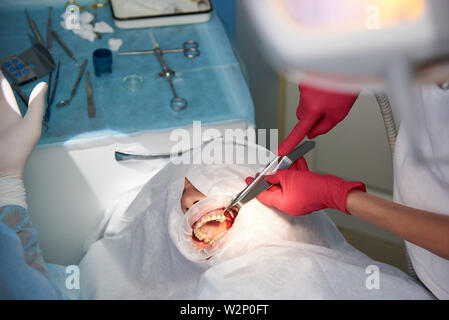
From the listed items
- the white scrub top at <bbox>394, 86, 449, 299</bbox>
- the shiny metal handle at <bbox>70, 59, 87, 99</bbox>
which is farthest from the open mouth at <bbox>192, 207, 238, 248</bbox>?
the shiny metal handle at <bbox>70, 59, 87, 99</bbox>

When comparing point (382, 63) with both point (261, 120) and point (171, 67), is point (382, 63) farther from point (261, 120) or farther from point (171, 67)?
point (261, 120)

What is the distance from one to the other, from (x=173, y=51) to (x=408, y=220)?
1048 mm

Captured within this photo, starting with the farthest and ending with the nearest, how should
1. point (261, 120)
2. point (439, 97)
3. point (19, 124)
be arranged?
point (261, 120)
point (19, 124)
point (439, 97)

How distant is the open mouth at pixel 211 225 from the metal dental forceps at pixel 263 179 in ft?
0.08

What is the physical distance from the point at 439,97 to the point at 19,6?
1529mm

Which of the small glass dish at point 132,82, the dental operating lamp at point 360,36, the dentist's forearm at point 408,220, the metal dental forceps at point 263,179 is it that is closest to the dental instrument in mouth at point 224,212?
the metal dental forceps at point 263,179

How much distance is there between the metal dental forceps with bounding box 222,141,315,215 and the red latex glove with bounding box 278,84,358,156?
0.02 meters

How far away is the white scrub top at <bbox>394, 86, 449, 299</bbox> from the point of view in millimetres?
1184

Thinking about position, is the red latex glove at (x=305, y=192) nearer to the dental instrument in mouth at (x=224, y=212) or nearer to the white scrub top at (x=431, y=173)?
the dental instrument in mouth at (x=224, y=212)

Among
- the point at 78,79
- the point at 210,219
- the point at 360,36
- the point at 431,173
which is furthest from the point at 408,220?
the point at 78,79

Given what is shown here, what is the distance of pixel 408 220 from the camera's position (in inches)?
41.9

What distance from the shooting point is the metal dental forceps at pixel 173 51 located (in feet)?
5.23

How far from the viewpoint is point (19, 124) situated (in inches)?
51.0
